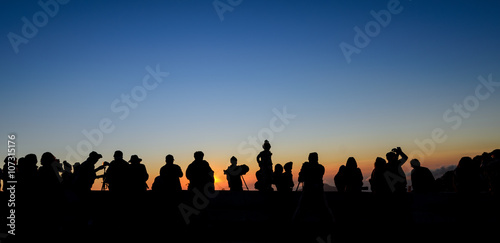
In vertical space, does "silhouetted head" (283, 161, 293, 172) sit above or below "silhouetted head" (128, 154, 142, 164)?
below

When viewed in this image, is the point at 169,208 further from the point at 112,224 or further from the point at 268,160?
the point at 268,160

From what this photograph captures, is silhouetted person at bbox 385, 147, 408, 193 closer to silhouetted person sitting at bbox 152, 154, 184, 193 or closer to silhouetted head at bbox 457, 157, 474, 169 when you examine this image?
silhouetted head at bbox 457, 157, 474, 169

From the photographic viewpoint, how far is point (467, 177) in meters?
10.3

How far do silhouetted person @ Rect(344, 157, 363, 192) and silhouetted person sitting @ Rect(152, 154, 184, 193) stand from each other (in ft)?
16.4

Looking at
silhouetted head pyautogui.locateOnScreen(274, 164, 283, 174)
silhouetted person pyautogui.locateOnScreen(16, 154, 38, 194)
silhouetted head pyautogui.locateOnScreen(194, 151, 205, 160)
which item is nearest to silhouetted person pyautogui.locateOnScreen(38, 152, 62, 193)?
silhouetted person pyautogui.locateOnScreen(16, 154, 38, 194)

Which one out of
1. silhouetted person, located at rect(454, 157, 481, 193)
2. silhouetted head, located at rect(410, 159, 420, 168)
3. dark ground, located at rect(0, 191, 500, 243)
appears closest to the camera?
dark ground, located at rect(0, 191, 500, 243)

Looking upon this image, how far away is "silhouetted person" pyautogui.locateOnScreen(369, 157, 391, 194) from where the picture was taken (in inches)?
372

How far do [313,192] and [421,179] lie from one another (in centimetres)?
475

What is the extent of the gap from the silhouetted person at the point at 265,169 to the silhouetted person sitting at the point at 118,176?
516 centimetres

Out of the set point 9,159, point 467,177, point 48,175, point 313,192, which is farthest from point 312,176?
point 9,159

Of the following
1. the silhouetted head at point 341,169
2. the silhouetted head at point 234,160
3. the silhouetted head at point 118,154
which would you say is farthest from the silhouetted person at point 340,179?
the silhouetted head at point 118,154

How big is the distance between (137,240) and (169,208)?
162cm

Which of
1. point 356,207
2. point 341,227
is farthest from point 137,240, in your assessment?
point 356,207

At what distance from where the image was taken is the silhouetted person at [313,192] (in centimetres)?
957
